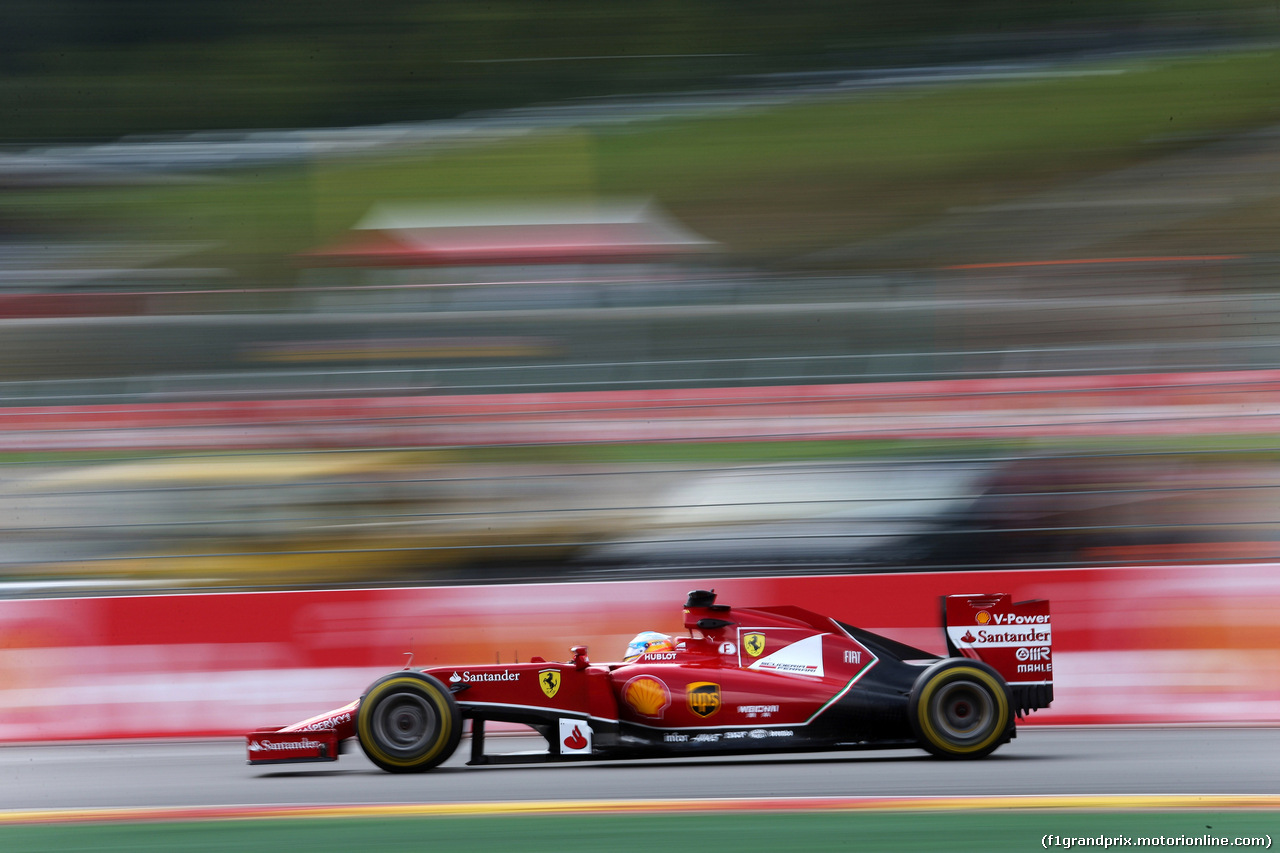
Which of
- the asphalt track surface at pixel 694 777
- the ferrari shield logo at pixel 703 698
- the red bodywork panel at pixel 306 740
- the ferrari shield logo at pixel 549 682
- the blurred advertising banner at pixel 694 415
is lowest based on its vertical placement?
the asphalt track surface at pixel 694 777

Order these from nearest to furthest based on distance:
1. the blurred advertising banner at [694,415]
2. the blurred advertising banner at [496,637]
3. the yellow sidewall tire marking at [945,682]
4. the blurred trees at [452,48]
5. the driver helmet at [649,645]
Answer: the yellow sidewall tire marking at [945,682] < the driver helmet at [649,645] < the blurred advertising banner at [496,637] < the blurred advertising banner at [694,415] < the blurred trees at [452,48]

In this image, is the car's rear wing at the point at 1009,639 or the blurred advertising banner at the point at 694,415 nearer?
the car's rear wing at the point at 1009,639

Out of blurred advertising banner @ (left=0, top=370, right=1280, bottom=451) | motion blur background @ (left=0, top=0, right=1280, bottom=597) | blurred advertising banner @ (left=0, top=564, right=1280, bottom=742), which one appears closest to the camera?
blurred advertising banner @ (left=0, top=564, right=1280, bottom=742)

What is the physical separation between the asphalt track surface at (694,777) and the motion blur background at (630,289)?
5.18 ft

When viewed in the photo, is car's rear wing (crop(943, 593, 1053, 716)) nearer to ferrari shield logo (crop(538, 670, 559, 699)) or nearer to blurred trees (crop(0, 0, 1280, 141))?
ferrari shield logo (crop(538, 670, 559, 699))

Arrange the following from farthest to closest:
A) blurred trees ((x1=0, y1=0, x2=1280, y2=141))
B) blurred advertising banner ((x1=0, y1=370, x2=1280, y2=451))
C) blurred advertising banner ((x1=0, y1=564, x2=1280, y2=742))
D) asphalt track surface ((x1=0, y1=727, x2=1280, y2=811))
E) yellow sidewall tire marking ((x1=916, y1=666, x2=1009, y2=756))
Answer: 1. blurred trees ((x1=0, y1=0, x2=1280, y2=141))
2. blurred advertising banner ((x1=0, y1=370, x2=1280, y2=451))
3. blurred advertising banner ((x1=0, y1=564, x2=1280, y2=742))
4. yellow sidewall tire marking ((x1=916, y1=666, x2=1009, y2=756))
5. asphalt track surface ((x1=0, y1=727, x2=1280, y2=811))

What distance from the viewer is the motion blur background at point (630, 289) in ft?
25.5

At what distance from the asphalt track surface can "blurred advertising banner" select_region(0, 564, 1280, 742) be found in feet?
1.60

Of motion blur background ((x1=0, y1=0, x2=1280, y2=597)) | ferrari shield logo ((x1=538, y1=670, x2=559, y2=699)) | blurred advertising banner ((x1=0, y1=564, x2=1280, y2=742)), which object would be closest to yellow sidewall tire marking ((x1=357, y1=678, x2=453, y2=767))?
ferrari shield logo ((x1=538, y1=670, x2=559, y2=699))

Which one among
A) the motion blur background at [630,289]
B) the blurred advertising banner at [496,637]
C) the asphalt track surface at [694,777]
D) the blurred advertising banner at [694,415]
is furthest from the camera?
the blurred advertising banner at [694,415]

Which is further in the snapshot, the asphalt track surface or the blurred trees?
the blurred trees

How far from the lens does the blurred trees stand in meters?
13.3

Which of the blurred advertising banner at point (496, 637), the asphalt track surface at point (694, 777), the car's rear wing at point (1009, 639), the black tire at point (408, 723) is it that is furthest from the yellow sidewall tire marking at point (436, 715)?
the car's rear wing at point (1009, 639)

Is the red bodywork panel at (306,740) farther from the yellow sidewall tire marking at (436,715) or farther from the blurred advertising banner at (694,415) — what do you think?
the blurred advertising banner at (694,415)
